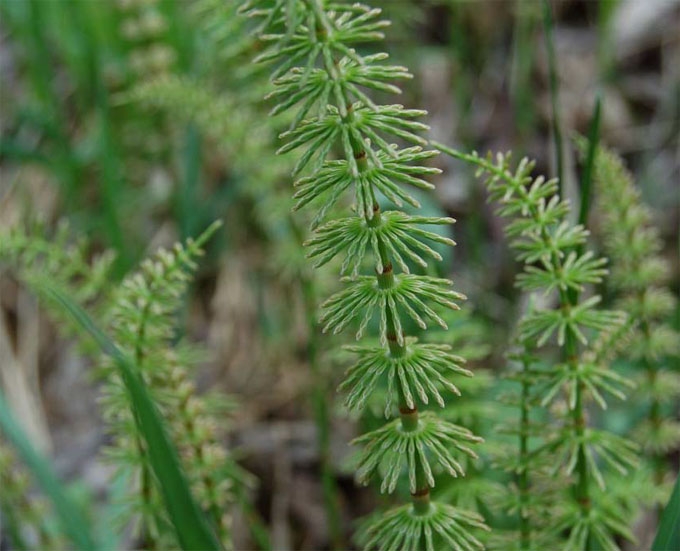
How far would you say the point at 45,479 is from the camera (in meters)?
1.38

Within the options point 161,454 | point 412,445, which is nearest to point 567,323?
point 412,445

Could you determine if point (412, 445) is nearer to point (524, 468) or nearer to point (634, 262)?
point (524, 468)

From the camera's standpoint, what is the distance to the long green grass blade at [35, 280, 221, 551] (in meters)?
1.03

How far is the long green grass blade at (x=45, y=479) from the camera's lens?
4.47 feet

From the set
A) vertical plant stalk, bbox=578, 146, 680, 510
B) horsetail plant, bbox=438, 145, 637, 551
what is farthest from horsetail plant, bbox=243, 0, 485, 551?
vertical plant stalk, bbox=578, 146, 680, 510

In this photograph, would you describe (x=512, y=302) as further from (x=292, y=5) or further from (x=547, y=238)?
(x=292, y=5)

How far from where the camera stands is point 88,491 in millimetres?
2434

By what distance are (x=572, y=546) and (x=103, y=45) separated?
247 cm

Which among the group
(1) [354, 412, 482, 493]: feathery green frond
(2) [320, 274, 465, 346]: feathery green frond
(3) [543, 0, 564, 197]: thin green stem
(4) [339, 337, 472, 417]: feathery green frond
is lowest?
(1) [354, 412, 482, 493]: feathery green frond

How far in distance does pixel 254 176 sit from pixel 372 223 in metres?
1.08

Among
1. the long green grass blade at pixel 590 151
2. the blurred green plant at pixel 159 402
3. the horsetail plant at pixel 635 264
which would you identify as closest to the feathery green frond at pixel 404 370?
the blurred green plant at pixel 159 402

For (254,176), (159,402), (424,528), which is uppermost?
(254,176)

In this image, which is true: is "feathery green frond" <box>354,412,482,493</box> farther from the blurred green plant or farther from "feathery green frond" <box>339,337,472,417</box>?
the blurred green plant

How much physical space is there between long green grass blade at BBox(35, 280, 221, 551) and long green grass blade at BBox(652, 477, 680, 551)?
0.53 metres
